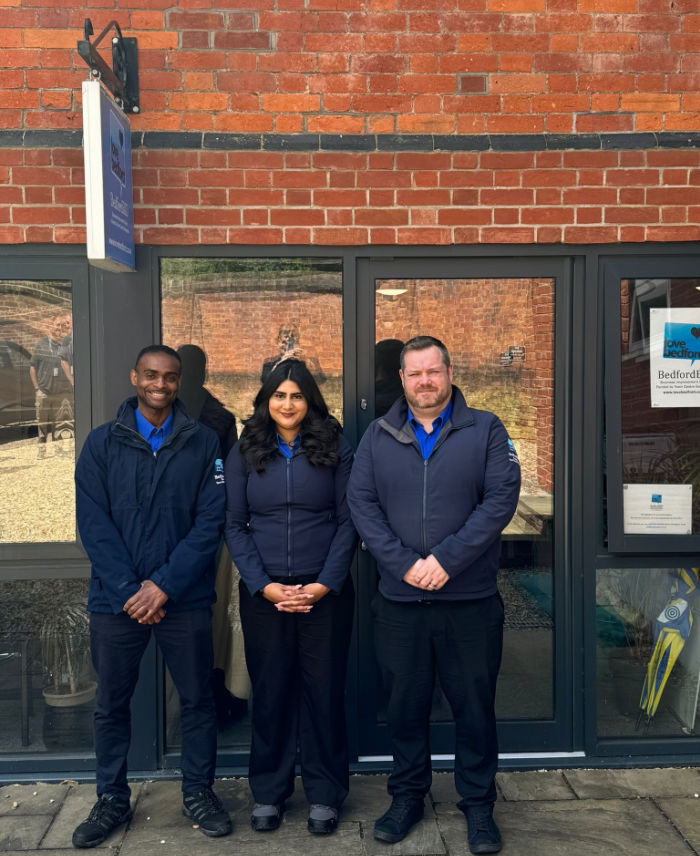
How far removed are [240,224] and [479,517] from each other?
187 centimetres

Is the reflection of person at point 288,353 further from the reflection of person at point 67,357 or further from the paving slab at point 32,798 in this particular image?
the paving slab at point 32,798

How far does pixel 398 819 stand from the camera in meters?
3.57

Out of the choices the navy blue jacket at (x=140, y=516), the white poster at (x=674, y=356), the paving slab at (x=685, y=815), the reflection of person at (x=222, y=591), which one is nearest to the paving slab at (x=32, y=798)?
the reflection of person at (x=222, y=591)

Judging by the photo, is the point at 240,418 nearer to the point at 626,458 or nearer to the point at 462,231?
the point at 462,231

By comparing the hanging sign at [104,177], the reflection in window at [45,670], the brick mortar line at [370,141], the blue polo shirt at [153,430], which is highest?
the brick mortar line at [370,141]

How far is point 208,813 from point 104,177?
2753mm

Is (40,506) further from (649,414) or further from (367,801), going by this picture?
(649,414)

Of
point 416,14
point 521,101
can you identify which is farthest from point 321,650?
point 416,14

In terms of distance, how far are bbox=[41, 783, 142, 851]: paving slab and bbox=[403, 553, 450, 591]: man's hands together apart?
172 centimetres

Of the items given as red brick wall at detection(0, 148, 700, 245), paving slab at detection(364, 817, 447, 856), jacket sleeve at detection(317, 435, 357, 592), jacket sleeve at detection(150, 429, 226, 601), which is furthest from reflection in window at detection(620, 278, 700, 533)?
jacket sleeve at detection(150, 429, 226, 601)

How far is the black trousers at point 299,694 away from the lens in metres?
3.61

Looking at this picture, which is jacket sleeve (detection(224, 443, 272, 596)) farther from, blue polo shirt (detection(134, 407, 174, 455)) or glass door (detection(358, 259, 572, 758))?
glass door (detection(358, 259, 572, 758))

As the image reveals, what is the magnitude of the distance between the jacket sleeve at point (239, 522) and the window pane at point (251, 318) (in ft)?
2.11

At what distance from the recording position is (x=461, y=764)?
3.61 m
